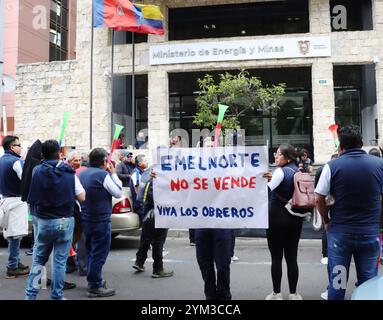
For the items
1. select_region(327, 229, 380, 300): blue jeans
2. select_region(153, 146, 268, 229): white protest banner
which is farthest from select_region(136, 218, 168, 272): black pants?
select_region(327, 229, 380, 300): blue jeans

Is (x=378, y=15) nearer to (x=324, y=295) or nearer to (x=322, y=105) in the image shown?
(x=322, y=105)

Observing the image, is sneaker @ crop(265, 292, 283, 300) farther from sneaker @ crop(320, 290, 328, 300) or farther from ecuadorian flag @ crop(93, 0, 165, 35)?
ecuadorian flag @ crop(93, 0, 165, 35)

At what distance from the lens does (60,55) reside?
38438 mm

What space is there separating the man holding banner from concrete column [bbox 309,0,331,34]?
672 inches

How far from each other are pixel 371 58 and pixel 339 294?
17868 mm

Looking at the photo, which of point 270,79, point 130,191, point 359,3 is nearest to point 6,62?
point 270,79

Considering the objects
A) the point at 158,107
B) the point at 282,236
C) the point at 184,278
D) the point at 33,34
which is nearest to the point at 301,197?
the point at 282,236

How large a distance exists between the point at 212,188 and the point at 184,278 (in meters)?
2.11

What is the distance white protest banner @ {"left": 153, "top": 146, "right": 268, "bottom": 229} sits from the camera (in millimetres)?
4590

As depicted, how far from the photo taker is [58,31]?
37656 millimetres

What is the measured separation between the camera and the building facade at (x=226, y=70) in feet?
64.1

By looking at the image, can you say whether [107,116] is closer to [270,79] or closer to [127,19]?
[127,19]

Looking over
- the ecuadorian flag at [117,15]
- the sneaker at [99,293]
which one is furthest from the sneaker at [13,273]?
the ecuadorian flag at [117,15]

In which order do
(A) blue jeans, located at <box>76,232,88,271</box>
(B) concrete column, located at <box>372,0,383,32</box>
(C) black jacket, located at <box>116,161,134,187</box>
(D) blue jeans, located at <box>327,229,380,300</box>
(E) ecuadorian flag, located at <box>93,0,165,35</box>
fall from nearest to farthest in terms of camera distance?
1. (D) blue jeans, located at <box>327,229,380,300</box>
2. (A) blue jeans, located at <box>76,232,88,271</box>
3. (C) black jacket, located at <box>116,161,134,187</box>
4. (E) ecuadorian flag, located at <box>93,0,165,35</box>
5. (B) concrete column, located at <box>372,0,383,32</box>
